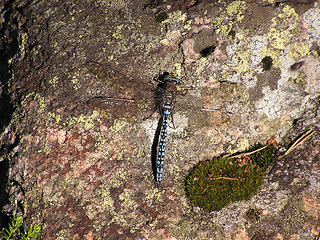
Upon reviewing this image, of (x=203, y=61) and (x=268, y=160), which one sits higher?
(x=203, y=61)

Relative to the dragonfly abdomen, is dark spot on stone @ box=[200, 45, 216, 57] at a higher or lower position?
higher

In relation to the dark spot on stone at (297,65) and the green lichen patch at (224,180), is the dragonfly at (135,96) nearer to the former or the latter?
the green lichen patch at (224,180)

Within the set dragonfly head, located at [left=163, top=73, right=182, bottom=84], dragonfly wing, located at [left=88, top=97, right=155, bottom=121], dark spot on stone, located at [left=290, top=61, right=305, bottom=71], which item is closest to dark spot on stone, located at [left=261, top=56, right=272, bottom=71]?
dark spot on stone, located at [left=290, top=61, right=305, bottom=71]

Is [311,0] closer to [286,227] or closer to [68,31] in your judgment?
[286,227]

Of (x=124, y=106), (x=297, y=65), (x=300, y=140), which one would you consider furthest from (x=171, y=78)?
(x=300, y=140)

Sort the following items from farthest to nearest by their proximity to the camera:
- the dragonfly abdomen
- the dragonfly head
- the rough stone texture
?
the dragonfly head, the dragonfly abdomen, the rough stone texture

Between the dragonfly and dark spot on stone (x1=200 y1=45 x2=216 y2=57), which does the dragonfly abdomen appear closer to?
the dragonfly

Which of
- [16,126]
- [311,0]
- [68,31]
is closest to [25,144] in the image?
[16,126]
